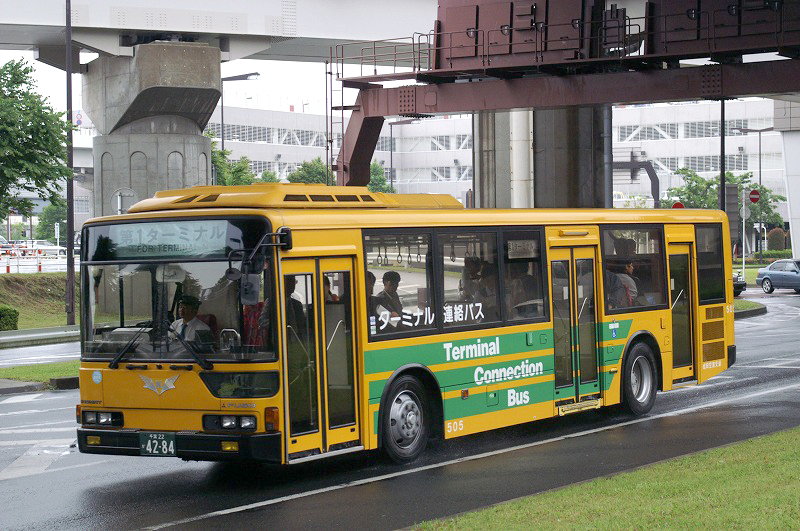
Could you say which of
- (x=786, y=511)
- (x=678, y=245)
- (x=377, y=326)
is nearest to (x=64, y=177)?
(x=678, y=245)

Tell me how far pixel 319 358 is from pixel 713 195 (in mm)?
86866

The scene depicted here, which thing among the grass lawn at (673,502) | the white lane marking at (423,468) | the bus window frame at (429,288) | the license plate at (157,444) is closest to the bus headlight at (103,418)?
the license plate at (157,444)

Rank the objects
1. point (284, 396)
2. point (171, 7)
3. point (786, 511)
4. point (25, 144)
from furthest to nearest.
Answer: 1. point (171, 7)
2. point (25, 144)
3. point (284, 396)
4. point (786, 511)

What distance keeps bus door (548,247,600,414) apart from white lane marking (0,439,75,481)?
598 cm

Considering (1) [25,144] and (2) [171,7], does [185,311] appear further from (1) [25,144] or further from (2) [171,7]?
(2) [171,7]

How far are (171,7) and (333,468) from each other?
94.4 feet

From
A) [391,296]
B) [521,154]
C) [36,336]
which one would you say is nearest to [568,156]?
[521,154]

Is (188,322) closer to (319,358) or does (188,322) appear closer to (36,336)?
(319,358)

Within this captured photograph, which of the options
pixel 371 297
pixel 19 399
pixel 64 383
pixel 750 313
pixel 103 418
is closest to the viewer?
pixel 103 418

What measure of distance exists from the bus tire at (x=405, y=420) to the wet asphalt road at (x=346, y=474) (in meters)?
0.20

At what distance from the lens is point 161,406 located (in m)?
11.6

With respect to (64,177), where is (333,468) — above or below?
below

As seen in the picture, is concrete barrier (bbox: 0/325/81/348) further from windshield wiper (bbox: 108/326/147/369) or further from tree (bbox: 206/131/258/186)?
tree (bbox: 206/131/258/186)

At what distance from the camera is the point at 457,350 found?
44.9 ft
